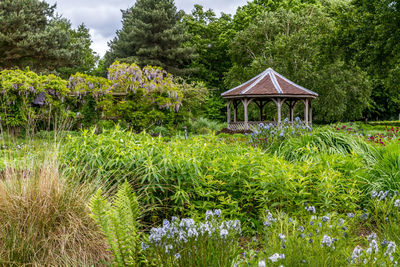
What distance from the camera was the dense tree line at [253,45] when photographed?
53.5ft

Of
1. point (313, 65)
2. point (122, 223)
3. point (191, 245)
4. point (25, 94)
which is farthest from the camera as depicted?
point (313, 65)

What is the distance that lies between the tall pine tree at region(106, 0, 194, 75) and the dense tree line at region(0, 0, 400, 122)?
0.26 ft

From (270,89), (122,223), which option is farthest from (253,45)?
(122,223)

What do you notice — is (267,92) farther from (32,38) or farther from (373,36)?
(32,38)

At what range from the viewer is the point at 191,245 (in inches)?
72.9

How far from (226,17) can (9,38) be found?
20.1 m

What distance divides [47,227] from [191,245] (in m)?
1.30

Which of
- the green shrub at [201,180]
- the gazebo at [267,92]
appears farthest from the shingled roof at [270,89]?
the green shrub at [201,180]

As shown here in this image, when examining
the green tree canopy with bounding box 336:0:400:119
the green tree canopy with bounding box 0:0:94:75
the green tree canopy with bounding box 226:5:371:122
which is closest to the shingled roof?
the green tree canopy with bounding box 336:0:400:119

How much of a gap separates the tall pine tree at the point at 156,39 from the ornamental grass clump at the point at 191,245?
25.3 meters

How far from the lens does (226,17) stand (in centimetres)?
3381

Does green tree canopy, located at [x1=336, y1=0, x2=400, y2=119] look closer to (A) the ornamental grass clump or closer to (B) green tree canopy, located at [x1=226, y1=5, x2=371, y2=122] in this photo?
(B) green tree canopy, located at [x1=226, y1=5, x2=371, y2=122]

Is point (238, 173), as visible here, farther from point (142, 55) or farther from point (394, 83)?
point (142, 55)

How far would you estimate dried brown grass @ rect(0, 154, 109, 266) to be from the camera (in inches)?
95.7
